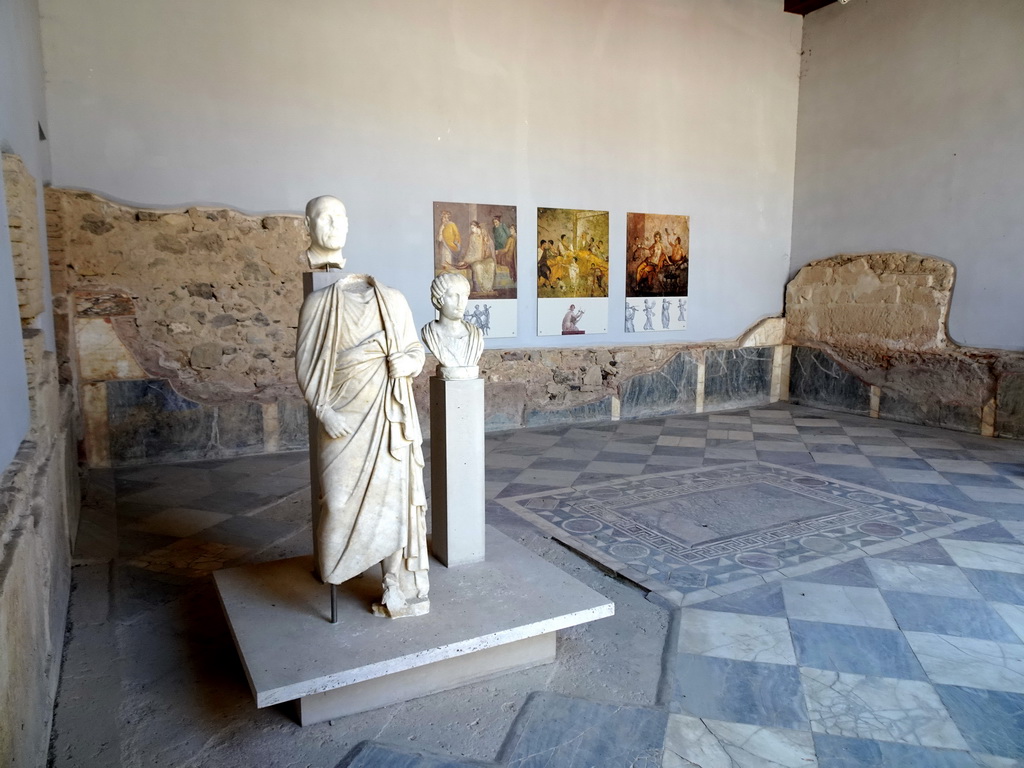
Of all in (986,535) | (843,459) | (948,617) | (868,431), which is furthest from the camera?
(868,431)

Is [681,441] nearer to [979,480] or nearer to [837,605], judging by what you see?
[979,480]

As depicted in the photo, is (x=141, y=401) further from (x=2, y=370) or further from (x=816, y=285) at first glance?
(x=816, y=285)

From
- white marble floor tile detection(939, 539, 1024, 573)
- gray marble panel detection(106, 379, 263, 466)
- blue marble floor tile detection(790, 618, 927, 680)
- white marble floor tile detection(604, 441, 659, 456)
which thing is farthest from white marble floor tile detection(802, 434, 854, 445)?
gray marble panel detection(106, 379, 263, 466)

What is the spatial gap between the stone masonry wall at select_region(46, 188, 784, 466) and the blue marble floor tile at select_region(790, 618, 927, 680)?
463 centimetres

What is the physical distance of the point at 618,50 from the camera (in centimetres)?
803

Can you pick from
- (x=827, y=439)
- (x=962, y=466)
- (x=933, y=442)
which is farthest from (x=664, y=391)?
(x=962, y=466)

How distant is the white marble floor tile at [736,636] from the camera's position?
9.96 feet

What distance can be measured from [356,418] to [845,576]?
290cm

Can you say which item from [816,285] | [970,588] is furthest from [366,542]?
[816,285]

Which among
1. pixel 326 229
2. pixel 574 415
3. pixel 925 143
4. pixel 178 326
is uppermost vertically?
pixel 925 143

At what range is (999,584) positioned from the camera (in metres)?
3.72

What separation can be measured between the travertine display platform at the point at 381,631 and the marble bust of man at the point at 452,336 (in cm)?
98

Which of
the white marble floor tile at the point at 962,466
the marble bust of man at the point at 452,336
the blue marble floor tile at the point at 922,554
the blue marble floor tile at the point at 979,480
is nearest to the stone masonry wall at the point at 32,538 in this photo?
the marble bust of man at the point at 452,336

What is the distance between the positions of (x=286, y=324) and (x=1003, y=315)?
24.7 ft
